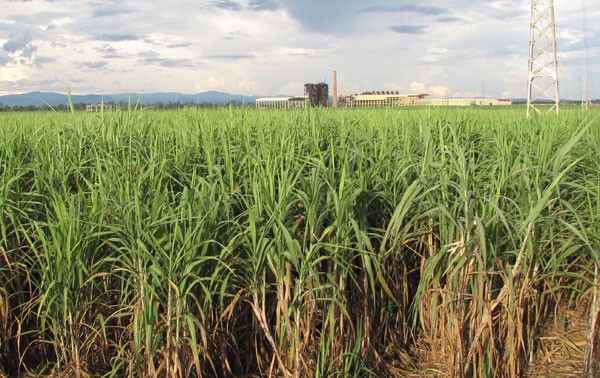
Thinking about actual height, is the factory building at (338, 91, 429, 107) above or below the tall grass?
above

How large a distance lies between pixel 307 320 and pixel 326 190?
24.6 inches

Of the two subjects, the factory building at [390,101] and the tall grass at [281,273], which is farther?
the factory building at [390,101]

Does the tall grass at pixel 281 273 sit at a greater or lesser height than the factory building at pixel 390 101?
lesser

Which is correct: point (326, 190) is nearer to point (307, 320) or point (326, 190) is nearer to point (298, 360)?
point (307, 320)

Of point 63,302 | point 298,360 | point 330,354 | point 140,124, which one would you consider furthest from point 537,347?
point 140,124

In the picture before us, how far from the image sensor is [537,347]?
8.56ft

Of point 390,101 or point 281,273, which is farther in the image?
point 390,101

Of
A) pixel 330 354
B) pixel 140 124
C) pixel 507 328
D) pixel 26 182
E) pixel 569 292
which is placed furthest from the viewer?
pixel 140 124

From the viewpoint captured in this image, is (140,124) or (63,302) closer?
(63,302)

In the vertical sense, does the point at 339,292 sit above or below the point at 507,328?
above

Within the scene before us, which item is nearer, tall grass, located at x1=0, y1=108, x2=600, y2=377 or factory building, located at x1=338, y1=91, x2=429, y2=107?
tall grass, located at x1=0, y1=108, x2=600, y2=377

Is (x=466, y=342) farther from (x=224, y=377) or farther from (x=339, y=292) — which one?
(x=224, y=377)

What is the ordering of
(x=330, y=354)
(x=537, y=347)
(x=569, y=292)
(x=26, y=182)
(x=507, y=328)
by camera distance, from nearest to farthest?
(x=330, y=354)
(x=507, y=328)
(x=537, y=347)
(x=26, y=182)
(x=569, y=292)

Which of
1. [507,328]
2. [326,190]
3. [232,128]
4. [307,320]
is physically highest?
[232,128]
